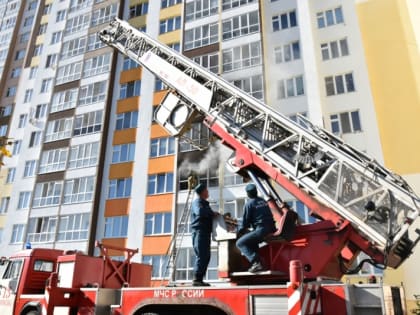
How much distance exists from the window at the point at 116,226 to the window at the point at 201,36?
46.7 feet

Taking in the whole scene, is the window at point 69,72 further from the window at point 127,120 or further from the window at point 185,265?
the window at point 185,265

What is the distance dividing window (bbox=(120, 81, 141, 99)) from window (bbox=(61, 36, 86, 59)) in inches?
298

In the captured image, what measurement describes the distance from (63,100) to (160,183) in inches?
568

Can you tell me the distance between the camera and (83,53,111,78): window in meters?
32.9

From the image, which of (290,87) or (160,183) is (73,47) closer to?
(160,183)

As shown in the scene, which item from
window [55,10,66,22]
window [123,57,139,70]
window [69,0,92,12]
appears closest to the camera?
window [123,57,139,70]

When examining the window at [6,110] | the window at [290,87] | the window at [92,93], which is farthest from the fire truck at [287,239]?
the window at [6,110]

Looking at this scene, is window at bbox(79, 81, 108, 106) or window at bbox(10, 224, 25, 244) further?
window at bbox(79, 81, 108, 106)

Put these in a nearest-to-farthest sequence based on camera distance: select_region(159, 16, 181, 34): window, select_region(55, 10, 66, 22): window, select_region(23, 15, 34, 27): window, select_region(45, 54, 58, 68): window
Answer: select_region(159, 16, 181, 34): window → select_region(45, 54, 58, 68): window → select_region(55, 10, 66, 22): window → select_region(23, 15, 34, 27): window

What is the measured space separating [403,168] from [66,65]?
3076 centimetres

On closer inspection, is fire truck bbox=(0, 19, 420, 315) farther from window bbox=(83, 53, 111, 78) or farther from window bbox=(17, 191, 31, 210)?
window bbox=(83, 53, 111, 78)

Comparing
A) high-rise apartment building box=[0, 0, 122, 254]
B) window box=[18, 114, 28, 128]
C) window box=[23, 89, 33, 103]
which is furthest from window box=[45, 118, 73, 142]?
window box=[23, 89, 33, 103]

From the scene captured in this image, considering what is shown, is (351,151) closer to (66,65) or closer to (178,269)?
(178,269)

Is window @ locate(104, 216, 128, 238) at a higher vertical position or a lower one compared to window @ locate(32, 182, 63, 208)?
lower
